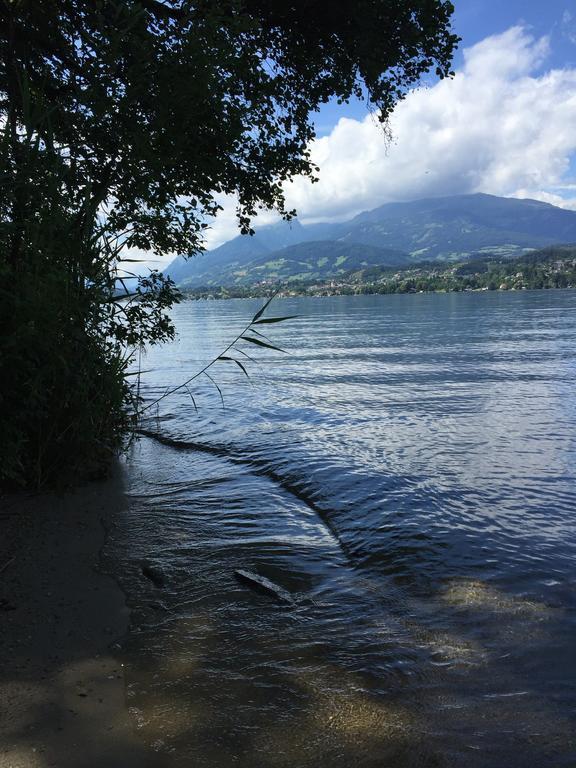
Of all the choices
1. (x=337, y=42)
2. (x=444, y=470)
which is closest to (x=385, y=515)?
(x=444, y=470)

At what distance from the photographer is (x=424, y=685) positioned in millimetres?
4141

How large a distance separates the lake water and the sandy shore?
0.19 metres

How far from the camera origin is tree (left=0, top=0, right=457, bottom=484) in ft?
20.9

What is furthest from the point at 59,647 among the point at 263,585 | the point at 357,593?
the point at 357,593

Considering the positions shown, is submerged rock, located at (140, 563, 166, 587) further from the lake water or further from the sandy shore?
the sandy shore

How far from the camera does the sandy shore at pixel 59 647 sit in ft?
10.6

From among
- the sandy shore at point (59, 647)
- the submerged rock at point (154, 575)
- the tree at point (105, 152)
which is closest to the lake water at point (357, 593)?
the submerged rock at point (154, 575)

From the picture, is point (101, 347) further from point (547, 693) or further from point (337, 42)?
point (337, 42)

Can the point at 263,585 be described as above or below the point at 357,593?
above

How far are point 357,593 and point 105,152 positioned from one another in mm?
6816

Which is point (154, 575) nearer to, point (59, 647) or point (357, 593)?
point (59, 647)

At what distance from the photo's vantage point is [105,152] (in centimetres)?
793

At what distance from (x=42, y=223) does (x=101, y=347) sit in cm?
188

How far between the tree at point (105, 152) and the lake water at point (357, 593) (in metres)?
2.08
